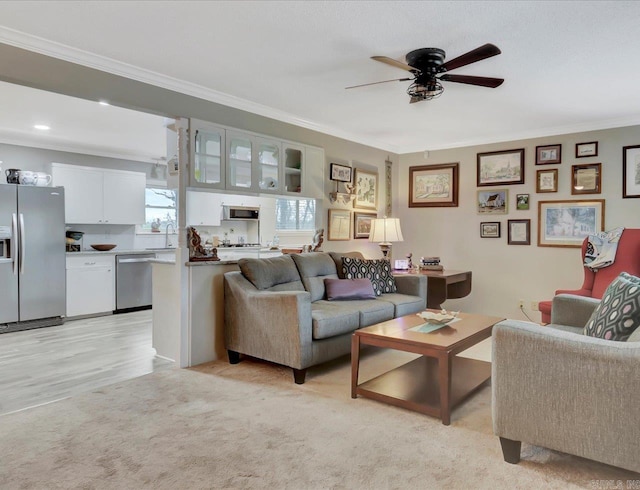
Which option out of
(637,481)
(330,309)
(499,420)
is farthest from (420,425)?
(330,309)

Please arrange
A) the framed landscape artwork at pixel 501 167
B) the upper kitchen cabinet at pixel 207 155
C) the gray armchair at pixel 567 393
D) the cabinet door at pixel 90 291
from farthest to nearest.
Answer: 1. the cabinet door at pixel 90 291
2. the framed landscape artwork at pixel 501 167
3. the upper kitchen cabinet at pixel 207 155
4. the gray armchair at pixel 567 393

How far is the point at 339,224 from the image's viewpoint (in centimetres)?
514

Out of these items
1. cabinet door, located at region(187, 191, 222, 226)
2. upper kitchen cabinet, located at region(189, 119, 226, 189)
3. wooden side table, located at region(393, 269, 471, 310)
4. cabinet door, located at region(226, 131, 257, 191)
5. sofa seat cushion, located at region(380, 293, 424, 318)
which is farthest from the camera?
cabinet door, located at region(187, 191, 222, 226)

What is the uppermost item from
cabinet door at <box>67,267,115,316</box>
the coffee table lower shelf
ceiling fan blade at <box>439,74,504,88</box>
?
ceiling fan blade at <box>439,74,504,88</box>

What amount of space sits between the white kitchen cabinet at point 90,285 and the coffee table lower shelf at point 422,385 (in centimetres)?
432

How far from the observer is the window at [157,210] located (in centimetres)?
683

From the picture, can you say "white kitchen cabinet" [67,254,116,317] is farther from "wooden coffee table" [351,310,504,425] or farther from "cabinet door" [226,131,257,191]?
"wooden coffee table" [351,310,504,425]

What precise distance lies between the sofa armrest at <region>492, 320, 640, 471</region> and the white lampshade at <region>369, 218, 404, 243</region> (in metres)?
3.24

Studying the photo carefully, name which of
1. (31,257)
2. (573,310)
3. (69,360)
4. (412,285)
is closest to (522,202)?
(412,285)

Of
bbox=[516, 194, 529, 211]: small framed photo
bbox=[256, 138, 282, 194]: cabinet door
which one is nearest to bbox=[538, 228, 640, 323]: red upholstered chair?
bbox=[516, 194, 529, 211]: small framed photo

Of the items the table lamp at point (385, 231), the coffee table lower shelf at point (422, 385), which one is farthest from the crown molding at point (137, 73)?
the coffee table lower shelf at point (422, 385)

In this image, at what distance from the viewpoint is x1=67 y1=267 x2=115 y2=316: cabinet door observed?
18.2 feet

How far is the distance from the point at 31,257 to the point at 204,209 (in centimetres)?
223

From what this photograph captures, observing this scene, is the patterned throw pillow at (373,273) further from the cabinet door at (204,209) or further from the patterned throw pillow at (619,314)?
the cabinet door at (204,209)
